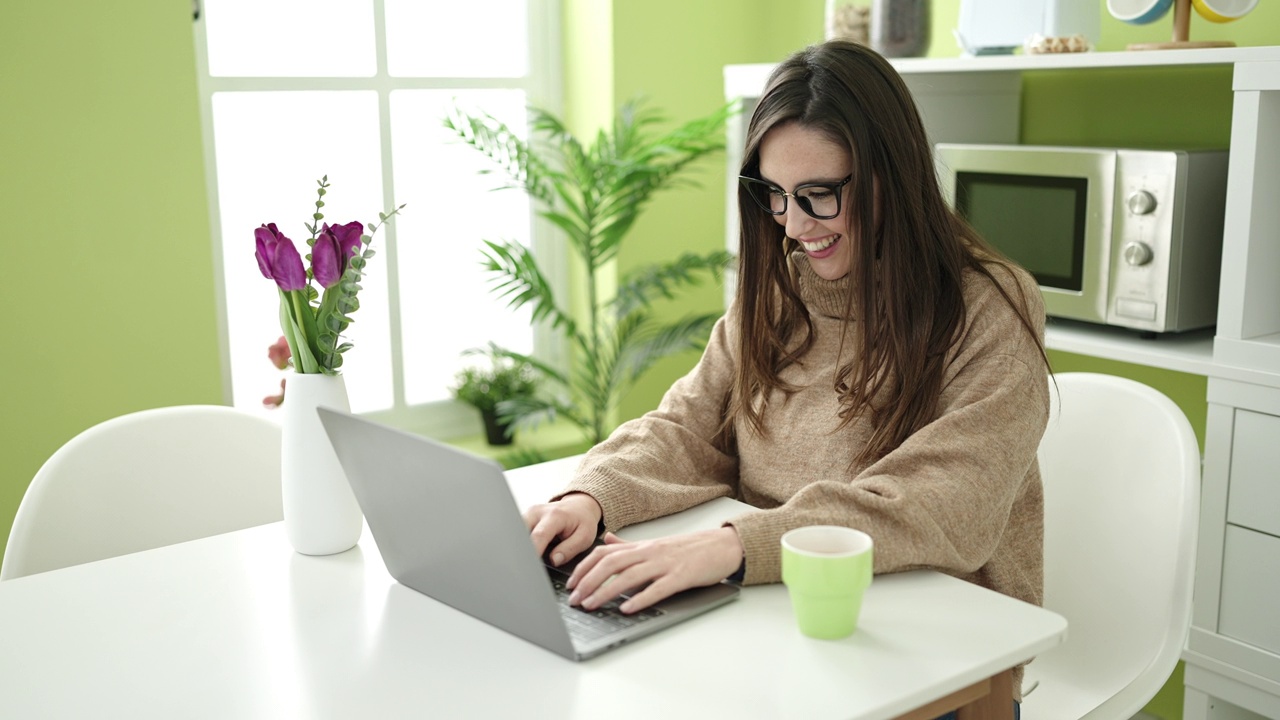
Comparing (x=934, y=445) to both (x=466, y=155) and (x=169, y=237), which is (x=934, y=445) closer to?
(x=169, y=237)

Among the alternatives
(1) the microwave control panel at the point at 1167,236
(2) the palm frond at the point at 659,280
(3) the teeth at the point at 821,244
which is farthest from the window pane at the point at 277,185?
(1) the microwave control panel at the point at 1167,236

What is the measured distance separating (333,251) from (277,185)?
1.73 meters

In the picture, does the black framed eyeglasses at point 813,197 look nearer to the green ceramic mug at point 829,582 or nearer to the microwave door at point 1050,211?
the green ceramic mug at point 829,582

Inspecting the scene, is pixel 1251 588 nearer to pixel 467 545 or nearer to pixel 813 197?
pixel 813 197

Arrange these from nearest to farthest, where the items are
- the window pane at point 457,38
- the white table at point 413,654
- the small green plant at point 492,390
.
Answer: the white table at point 413,654 → the window pane at point 457,38 → the small green plant at point 492,390

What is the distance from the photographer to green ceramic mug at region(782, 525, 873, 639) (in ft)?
3.39

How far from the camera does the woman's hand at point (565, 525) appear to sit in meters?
1.27

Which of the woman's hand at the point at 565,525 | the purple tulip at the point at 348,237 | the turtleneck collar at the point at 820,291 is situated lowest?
the woman's hand at the point at 565,525

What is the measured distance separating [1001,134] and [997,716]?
166 cm

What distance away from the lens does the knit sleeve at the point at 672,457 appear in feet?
4.52

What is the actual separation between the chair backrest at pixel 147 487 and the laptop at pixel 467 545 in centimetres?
51

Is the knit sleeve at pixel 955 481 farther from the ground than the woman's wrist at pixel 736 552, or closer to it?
farther from the ground

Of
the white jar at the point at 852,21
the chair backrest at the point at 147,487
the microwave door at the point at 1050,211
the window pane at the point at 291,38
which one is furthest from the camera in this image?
the window pane at the point at 291,38

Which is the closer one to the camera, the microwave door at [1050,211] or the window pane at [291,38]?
the microwave door at [1050,211]
